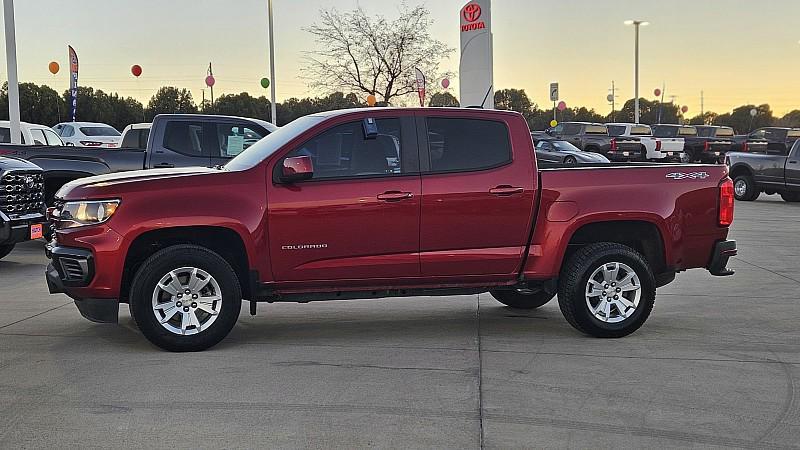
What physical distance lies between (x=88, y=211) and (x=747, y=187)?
22.3 metres

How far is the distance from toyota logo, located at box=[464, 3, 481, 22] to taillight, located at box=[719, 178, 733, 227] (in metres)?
17.2

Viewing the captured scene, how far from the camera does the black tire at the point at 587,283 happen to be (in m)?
7.68

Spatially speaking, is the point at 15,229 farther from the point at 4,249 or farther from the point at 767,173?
the point at 767,173

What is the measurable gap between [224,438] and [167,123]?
947 centimetres

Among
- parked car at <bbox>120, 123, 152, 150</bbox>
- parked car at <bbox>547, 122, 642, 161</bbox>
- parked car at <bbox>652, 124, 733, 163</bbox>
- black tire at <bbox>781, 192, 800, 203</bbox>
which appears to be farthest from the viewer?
parked car at <bbox>652, 124, 733, 163</bbox>

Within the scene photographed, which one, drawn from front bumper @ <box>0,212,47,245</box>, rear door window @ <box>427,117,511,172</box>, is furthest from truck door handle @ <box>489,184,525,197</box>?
front bumper @ <box>0,212,47,245</box>

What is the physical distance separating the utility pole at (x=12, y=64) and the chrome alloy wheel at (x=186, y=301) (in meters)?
15.5

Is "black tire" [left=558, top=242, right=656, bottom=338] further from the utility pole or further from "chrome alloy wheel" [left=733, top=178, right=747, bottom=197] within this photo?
"chrome alloy wheel" [left=733, top=178, right=747, bottom=197]

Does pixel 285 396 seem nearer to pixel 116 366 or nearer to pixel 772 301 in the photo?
pixel 116 366

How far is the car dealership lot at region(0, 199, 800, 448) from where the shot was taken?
17.0 ft

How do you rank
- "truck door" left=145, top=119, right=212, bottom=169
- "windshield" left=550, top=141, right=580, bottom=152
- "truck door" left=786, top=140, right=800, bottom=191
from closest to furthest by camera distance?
1. "truck door" left=145, top=119, right=212, bottom=169
2. "truck door" left=786, top=140, right=800, bottom=191
3. "windshield" left=550, top=141, right=580, bottom=152

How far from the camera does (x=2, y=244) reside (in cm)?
1170

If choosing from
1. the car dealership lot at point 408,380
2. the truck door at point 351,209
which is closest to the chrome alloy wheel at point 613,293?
the car dealership lot at point 408,380

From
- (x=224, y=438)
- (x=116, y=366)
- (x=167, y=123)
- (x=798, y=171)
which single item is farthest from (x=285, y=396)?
(x=798, y=171)
